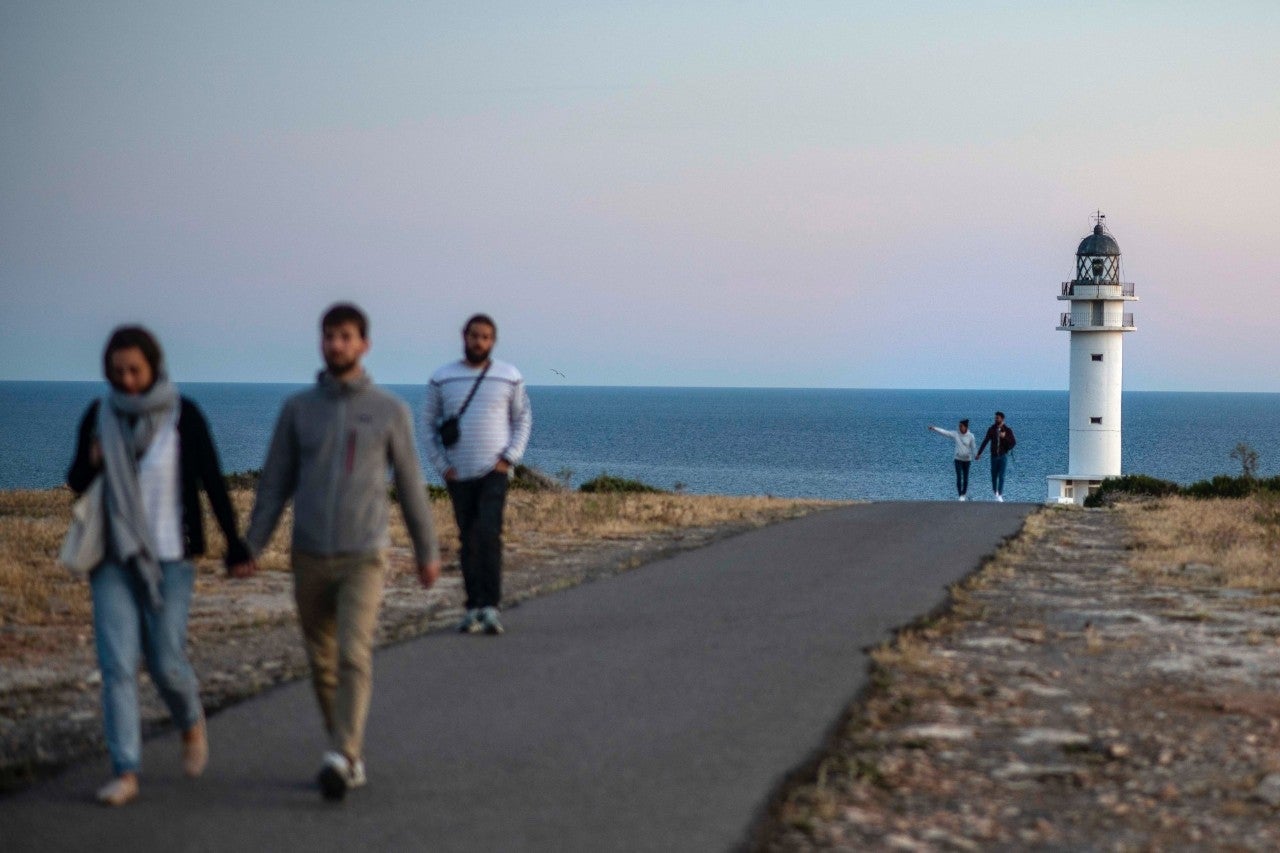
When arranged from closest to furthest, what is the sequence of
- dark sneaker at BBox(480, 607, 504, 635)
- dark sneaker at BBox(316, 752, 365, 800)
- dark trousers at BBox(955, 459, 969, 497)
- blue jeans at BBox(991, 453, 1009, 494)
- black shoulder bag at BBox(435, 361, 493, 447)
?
dark sneaker at BBox(316, 752, 365, 800)
dark sneaker at BBox(480, 607, 504, 635)
black shoulder bag at BBox(435, 361, 493, 447)
dark trousers at BBox(955, 459, 969, 497)
blue jeans at BBox(991, 453, 1009, 494)

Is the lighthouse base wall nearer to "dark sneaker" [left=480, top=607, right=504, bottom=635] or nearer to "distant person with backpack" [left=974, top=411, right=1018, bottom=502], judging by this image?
"distant person with backpack" [left=974, top=411, right=1018, bottom=502]

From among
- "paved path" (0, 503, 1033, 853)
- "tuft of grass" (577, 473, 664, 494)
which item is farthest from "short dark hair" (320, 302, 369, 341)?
"tuft of grass" (577, 473, 664, 494)

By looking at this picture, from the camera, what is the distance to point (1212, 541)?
16.9 m

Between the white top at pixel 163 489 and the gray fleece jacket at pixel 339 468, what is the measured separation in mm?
323

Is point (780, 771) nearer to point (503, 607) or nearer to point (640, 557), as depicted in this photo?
point (503, 607)

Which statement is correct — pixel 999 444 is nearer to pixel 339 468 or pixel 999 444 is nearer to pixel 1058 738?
pixel 1058 738

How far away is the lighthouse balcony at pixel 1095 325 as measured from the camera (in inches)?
2101

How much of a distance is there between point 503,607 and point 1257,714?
17.3 ft

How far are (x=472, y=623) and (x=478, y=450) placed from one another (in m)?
1.11

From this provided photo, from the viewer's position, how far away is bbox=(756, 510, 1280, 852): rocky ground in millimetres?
6020

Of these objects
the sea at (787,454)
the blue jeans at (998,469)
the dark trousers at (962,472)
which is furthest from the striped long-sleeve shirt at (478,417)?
the sea at (787,454)

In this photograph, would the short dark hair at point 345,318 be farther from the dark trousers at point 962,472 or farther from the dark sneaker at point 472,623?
the dark trousers at point 962,472

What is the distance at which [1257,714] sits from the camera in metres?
8.19

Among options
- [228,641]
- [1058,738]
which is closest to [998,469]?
[228,641]
